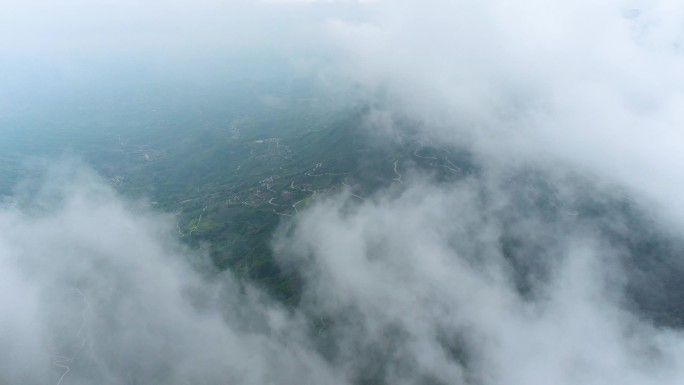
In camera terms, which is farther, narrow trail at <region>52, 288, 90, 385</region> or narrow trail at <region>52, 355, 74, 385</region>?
narrow trail at <region>52, 288, 90, 385</region>

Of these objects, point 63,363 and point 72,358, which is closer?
point 63,363

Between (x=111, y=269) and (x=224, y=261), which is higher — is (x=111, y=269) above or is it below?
below

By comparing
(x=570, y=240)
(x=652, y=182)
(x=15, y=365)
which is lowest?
(x=15, y=365)

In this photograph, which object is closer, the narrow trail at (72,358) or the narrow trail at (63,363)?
the narrow trail at (63,363)

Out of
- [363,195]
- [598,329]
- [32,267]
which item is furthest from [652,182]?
[32,267]

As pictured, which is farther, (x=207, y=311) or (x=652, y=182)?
(x=652, y=182)

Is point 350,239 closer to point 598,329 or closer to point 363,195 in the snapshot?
point 363,195

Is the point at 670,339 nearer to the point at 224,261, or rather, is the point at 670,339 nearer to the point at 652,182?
the point at 652,182

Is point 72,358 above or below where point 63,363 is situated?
above

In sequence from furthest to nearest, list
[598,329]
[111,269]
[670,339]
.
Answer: [111,269] → [598,329] → [670,339]

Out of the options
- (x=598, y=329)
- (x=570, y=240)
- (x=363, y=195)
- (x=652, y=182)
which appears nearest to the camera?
(x=598, y=329)
